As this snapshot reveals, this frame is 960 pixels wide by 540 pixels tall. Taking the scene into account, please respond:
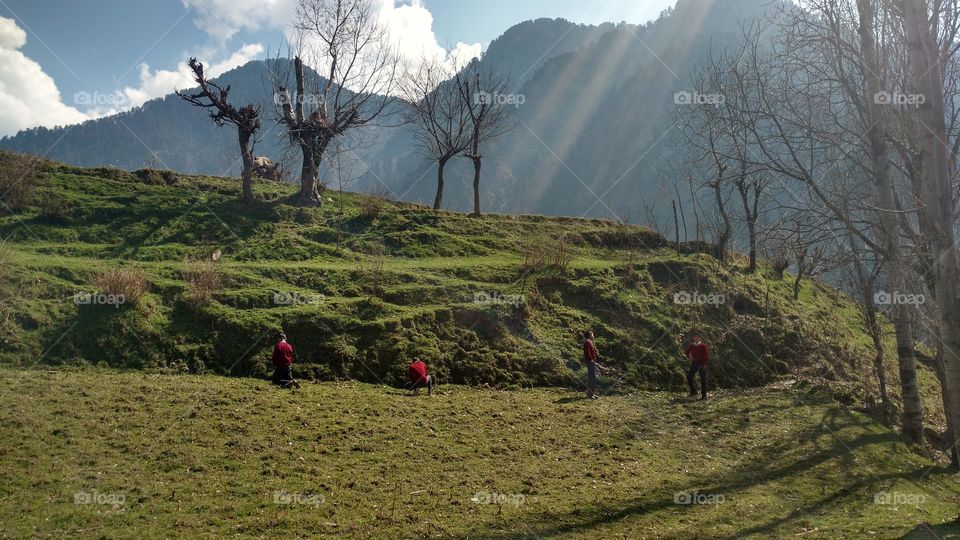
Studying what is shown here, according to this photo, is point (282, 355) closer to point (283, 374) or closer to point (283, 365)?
point (283, 365)

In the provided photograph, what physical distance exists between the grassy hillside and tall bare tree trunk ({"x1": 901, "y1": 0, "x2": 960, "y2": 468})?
1173 centimetres

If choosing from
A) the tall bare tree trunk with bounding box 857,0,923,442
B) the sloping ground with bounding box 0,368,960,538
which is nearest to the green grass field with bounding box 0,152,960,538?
the sloping ground with bounding box 0,368,960,538

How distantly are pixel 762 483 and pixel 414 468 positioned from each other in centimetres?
809

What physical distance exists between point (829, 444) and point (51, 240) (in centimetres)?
2904

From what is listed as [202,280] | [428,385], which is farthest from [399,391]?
[202,280]

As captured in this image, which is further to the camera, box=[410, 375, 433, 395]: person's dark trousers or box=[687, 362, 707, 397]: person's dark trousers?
box=[687, 362, 707, 397]: person's dark trousers

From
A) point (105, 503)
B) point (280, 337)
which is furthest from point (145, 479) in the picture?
point (280, 337)

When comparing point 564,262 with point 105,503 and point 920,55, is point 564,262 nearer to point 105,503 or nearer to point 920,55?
point 920,55

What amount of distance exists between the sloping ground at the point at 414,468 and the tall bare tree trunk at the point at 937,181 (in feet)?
10.9

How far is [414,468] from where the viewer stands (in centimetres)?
1237

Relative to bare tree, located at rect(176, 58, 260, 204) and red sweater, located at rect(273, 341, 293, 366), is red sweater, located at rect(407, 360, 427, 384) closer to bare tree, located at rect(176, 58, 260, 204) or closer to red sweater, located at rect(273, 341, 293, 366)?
red sweater, located at rect(273, 341, 293, 366)

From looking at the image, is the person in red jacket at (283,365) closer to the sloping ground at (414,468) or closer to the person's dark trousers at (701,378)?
the sloping ground at (414,468)

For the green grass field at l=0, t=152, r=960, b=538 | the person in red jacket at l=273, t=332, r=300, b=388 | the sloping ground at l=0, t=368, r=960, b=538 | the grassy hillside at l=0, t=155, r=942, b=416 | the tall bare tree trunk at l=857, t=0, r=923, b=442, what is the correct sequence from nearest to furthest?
the sloping ground at l=0, t=368, r=960, b=538 < the green grass field at l=0, t=152, r=960, b=538 < the tall bare tree trunk at l=857, t=0, r=923, b=442 < the person in red jacket at l=273, t=332, r=300, b=388 < the grassy hillside at l=0, t=155, r=942, b=416

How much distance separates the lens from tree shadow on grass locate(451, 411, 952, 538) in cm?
1037
